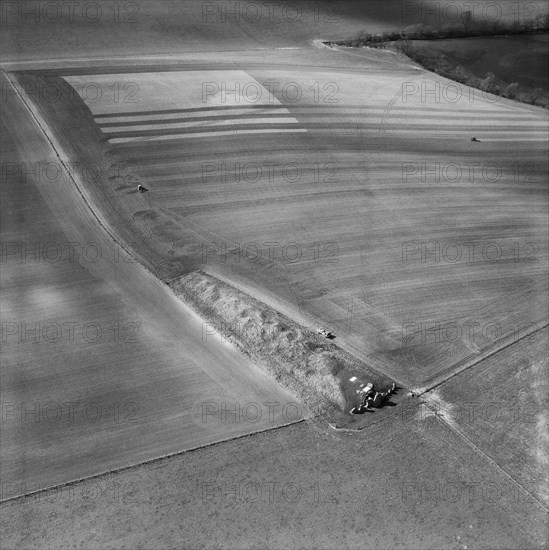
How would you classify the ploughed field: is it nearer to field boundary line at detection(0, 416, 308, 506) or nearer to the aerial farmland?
the aerial farmland

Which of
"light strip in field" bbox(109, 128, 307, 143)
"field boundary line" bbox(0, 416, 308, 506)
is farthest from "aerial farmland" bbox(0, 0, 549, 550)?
"light strip in field" bbox(109, 128, 307, 143)

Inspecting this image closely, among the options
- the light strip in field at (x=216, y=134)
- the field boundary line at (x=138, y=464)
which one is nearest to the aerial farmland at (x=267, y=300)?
the field boundary line at (x=138, y=464)

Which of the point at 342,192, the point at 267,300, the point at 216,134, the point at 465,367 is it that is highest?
the point at 216,134

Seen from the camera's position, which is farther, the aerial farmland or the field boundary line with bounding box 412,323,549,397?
the field boundary line with bounding box 412,323,549,397

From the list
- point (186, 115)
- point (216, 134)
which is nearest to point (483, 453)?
point (216, 134)

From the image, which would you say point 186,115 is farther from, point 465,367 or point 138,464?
point 138,464

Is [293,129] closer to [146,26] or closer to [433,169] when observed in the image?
[433,169]

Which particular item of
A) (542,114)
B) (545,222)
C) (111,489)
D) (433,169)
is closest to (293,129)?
(433,169)
